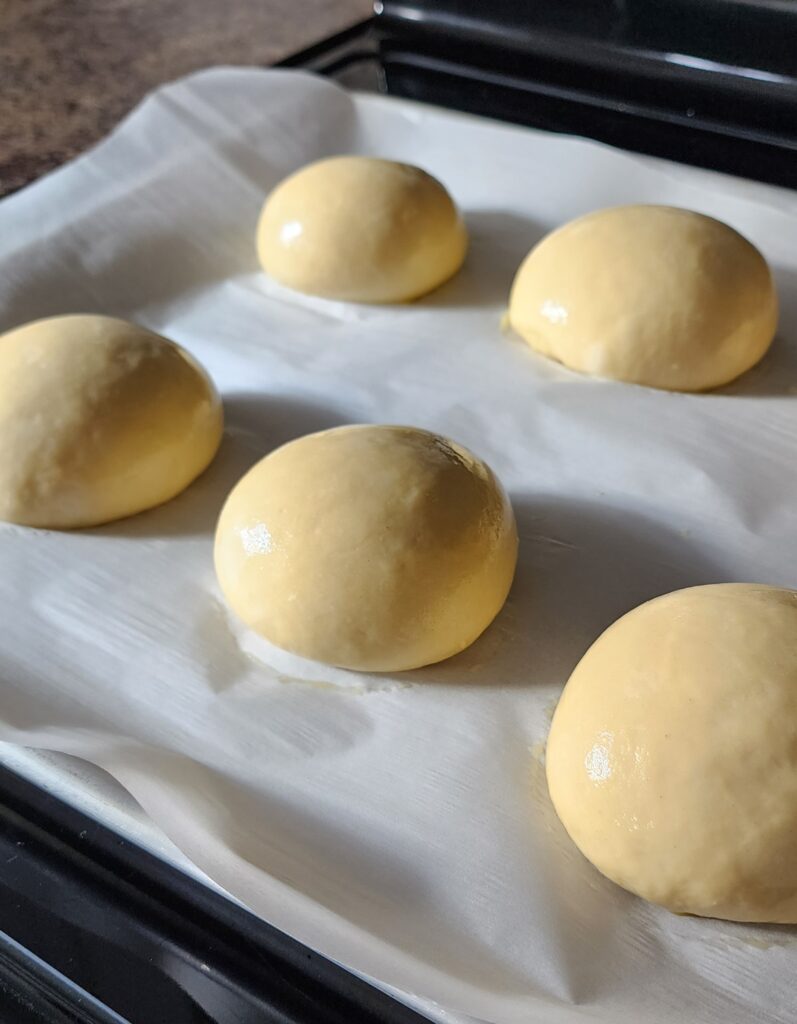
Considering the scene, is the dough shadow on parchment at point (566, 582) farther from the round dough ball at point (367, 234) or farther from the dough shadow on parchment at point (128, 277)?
the dough shadow on parchment at point (128, 277)

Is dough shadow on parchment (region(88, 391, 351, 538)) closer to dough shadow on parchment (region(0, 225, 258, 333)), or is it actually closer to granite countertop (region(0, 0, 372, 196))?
dough shadow on parchment (region(0, 225, 258, 333))

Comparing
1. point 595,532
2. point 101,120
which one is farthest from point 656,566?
point 101,120

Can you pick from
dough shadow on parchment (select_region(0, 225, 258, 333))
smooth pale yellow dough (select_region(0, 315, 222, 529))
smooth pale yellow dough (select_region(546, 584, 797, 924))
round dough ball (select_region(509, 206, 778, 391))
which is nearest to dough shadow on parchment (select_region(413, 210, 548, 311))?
round dough ball (select_region(509, 206, 778, 391))

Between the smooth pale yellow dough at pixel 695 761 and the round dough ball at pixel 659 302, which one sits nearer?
the smooth pale yellow dough at pixel 695 761

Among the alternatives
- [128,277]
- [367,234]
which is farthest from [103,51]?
[367,234]

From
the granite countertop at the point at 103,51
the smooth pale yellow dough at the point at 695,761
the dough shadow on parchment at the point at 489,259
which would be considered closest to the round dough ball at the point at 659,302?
the dough shadow on parchment at the point at 489,259

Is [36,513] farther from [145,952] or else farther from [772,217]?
[772,217]

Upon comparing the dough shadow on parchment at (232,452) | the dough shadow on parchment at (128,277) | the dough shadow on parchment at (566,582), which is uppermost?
the dough shadow on parchment at (128,277)
